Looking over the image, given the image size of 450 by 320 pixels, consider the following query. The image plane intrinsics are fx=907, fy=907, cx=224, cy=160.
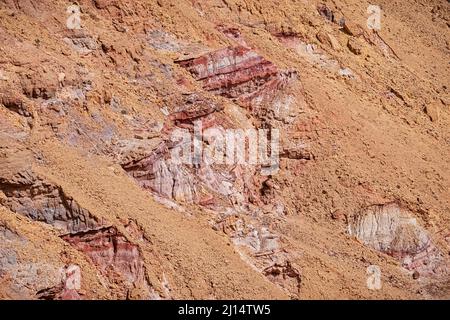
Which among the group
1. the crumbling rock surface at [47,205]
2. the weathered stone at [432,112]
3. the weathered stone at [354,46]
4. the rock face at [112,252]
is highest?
the weathered stone at [354,46]

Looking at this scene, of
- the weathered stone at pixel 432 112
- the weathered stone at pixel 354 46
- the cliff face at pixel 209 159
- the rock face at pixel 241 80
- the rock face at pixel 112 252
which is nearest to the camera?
the rock face at pixel 112 252

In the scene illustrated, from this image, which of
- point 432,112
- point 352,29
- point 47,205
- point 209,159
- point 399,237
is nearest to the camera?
point 47,205

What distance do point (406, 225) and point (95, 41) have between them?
22.8 ft

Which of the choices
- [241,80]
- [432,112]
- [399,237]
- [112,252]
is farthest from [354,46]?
[112,252]

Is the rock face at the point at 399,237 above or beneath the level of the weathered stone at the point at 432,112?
beneath

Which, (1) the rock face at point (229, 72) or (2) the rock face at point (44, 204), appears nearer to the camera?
(2) the rock face at point (44, 204)

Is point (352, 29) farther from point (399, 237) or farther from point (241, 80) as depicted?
point (399, 237)

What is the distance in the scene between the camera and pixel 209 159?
16.7 meters

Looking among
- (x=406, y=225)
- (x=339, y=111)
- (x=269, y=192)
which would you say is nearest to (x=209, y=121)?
(x=269, y=192)

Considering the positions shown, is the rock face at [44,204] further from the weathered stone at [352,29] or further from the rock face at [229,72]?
the weathered stone at [352,29]

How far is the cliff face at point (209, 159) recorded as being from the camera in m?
14.3

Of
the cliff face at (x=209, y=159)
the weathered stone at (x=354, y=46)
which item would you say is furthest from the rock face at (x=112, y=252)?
the weathered stone at (x=354, y=46)

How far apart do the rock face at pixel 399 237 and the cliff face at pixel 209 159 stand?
0.09 ft

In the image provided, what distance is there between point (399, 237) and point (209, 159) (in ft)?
12.5
